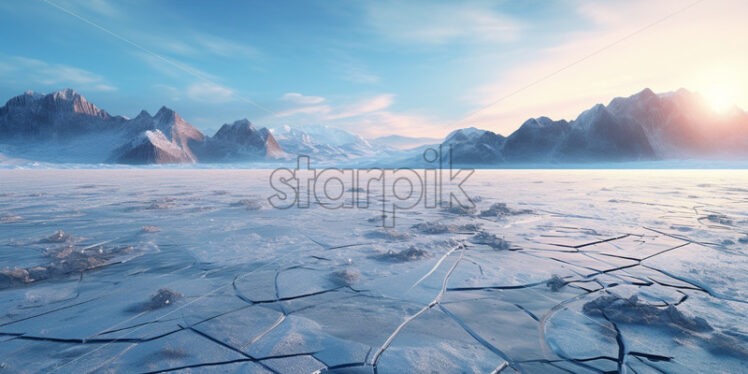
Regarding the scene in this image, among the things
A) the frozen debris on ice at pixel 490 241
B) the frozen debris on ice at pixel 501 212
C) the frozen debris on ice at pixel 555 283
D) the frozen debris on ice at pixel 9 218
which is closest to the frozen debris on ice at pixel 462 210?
the frozen debris on ice at pixel 501 212

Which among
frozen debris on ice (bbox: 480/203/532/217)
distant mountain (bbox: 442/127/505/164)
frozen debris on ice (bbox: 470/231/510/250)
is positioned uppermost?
distant mountain (bbox: 442/127/505/164)

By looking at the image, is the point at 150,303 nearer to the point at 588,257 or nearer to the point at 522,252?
the point at 522,252

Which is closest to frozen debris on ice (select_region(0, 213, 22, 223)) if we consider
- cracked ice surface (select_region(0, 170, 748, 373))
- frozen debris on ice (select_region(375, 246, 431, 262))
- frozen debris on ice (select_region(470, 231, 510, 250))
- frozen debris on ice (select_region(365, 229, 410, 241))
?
cracked ice surface (select_region(0, 170, 748, 373))

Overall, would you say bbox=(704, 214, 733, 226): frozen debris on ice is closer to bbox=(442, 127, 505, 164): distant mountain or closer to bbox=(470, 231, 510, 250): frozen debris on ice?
bbox=(470, 231, 510, 250): frozen debris on ice

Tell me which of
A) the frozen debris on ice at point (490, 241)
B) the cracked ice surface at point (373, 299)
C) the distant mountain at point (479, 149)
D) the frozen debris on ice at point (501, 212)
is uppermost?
the distant mountain at point (479, 149)

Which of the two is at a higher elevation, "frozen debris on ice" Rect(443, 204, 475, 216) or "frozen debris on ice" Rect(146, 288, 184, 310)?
"frozen debris on ice" Rect(443, 204, 475, 216)

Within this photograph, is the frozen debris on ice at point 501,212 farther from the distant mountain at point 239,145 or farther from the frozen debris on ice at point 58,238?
the distant mountain at point 239,145
